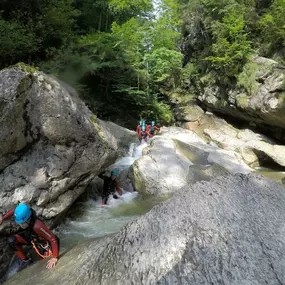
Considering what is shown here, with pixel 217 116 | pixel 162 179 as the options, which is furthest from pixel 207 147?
pixel 217 116

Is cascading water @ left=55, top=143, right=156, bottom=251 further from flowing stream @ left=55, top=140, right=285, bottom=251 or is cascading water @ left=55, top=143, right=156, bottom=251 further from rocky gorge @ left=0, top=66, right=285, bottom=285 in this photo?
rocky gorge @ left=0, top=66, right=285, bottom=285

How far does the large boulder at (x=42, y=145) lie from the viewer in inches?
179

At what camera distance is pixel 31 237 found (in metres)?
3.84

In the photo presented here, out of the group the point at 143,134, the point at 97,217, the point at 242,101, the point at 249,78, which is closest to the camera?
the point at 97,217

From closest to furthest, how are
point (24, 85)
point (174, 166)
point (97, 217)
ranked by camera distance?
point (24, 85) → point (97, 217) → point (174, 166)

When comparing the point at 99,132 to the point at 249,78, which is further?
the point at 249,78

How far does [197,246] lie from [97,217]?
5.05 meters

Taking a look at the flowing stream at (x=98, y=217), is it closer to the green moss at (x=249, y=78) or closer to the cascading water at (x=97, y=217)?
the cascading water at (x=97, y=217)

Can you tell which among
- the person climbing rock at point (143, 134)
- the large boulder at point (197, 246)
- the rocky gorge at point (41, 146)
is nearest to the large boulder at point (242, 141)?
the person climbing rock at point (143, 134)

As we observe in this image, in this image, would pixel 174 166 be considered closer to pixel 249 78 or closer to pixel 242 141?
pixel 242 141

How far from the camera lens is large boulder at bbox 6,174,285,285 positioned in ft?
6.88

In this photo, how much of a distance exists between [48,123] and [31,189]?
54.7 inches

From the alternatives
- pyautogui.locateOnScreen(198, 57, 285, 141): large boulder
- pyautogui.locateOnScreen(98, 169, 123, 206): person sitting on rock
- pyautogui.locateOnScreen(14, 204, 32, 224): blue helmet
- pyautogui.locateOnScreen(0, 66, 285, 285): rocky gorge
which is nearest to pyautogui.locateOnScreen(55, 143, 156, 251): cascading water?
pyautogui.locateOnScreen(98, 169, 123, 206): person sitting on rock

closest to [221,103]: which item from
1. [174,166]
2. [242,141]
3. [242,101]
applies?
[242,101]
